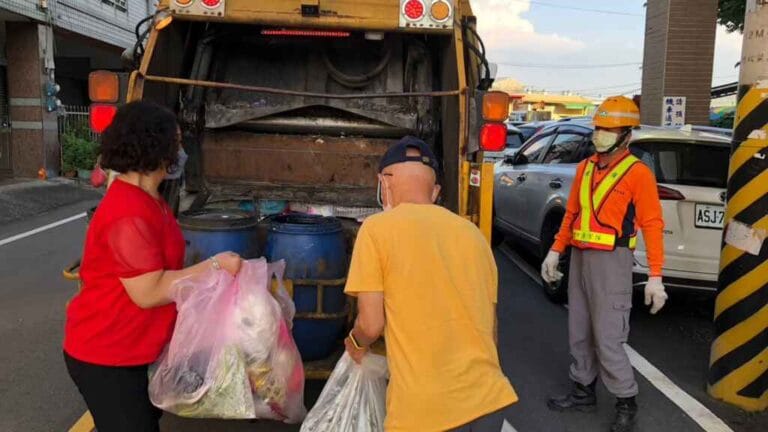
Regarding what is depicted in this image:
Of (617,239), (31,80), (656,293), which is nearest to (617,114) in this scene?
(617,239)

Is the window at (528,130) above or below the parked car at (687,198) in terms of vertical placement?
above

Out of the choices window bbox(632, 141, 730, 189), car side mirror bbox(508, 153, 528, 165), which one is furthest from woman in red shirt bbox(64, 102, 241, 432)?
car side mirror bbox(508, 153, 528, 165)

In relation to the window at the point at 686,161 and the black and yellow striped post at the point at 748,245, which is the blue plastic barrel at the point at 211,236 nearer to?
the black and yellow striped post at the point at 748,245

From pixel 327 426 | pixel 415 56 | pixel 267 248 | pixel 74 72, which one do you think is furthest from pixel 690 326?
pixel 74 72

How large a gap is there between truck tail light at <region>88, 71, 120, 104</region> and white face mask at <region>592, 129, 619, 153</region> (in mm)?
2798

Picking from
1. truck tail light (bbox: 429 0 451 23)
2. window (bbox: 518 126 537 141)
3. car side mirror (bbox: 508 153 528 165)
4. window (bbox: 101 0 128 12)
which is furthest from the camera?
window (bbox: 101 0 128 12)

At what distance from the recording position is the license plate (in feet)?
17.1

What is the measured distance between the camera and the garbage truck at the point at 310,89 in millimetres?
4270

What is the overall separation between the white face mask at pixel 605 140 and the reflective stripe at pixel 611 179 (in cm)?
11

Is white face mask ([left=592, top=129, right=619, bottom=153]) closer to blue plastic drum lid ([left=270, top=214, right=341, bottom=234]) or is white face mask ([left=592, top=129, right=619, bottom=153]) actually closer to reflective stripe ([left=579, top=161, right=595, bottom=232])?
reflective stripe ([left=579, top=161, right=595, bottom=232])

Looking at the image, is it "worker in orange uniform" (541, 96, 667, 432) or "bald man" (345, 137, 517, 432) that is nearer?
"bald man" (345, 137, 517, 432)

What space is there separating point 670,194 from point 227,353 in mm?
3932

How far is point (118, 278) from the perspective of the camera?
7.27 ft

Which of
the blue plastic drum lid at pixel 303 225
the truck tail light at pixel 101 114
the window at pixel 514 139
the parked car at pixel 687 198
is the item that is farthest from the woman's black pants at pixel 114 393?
the window at pixel 514 139
